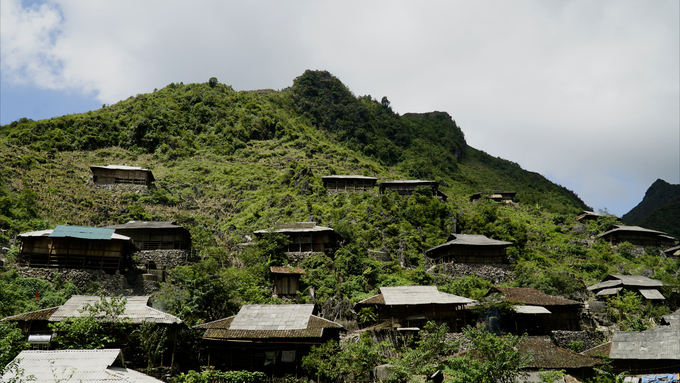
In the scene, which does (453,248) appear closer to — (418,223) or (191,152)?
(418,223)

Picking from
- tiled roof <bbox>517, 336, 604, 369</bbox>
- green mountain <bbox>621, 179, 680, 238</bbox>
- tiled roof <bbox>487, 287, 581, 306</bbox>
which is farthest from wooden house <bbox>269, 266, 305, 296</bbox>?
green mountain <bbox>621, 179, 680, 238</bbox>

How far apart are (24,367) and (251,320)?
41.6 ft

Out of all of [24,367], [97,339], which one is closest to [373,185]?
[97,339]

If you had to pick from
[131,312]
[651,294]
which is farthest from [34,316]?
[651,294]

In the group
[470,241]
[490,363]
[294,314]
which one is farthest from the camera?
[470,241]

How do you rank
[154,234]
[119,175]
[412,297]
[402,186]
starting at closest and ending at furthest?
[412,297]
[154,234]
[119,175]
[402,186]

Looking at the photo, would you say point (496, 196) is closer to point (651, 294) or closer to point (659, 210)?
point (659, 210)

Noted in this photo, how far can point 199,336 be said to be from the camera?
88.8ft

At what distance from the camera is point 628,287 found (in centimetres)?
4044

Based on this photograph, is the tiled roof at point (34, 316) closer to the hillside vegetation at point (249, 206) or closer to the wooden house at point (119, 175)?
the hillside vegetation at point (249, 206)

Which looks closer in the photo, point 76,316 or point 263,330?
point 76,316

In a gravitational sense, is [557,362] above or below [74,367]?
below

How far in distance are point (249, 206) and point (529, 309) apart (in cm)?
3635

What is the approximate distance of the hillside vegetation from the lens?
35.8 meters
